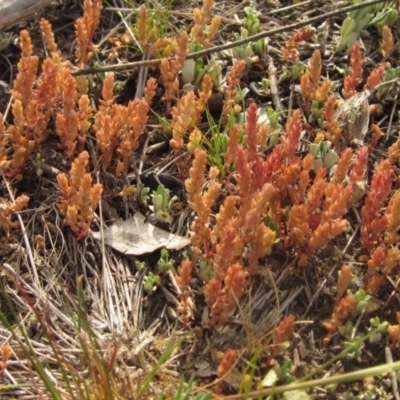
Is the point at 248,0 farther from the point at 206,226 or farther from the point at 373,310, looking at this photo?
the point at 373,310

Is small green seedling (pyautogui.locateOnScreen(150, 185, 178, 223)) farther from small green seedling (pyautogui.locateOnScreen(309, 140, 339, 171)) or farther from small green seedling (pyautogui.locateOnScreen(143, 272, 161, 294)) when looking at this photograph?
small green seedling (pyautogui.locateOnScreen(309, 140, 339, 171))

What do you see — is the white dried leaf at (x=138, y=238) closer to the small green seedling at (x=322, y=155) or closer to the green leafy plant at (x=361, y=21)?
the small green seedling at (x=322, y=155)

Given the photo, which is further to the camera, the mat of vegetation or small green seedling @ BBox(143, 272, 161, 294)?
small green seedling @ BBox(143, 272, 161, 294)

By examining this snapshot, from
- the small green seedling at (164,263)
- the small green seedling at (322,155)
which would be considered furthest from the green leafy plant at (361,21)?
the small green seedling at (164,263)

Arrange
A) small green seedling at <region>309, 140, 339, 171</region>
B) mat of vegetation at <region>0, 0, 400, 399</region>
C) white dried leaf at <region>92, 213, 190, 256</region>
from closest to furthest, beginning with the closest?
mat of vegetation at <region>0, 0, 400, 399</region>
white dried leaf at <region>92, 213, 190, 256</region>
small green seedling at <region>309, 140, 339, 171</region>

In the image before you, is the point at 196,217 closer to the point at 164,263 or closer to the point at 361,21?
the point at 164,263

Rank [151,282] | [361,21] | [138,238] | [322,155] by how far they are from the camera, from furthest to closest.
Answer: [361,21] → [322,155] → [138,238] → [151,282]

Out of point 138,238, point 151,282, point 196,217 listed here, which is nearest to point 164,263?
point 151,282

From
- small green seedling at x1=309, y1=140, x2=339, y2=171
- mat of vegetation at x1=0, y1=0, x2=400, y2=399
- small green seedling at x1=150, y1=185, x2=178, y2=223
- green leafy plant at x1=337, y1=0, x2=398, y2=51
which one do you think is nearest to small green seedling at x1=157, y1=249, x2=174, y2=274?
mat of vegetation at x1=0, y1=0, x2=400, y2=399
